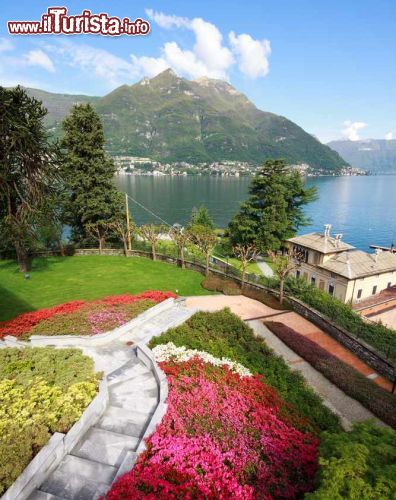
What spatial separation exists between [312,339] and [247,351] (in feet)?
19.0

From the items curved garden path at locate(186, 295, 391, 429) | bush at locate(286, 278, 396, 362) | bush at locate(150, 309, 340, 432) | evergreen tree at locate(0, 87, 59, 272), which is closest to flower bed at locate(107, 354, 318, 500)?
bush at locate(150, 309, 340, 432)

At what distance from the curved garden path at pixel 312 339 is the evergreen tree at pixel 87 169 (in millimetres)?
17199

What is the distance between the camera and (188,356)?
42.4 feet

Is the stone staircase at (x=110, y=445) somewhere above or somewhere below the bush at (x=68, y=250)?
above

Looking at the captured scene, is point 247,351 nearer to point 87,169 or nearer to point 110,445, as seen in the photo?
point 110,445

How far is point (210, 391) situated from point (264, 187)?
122 feet

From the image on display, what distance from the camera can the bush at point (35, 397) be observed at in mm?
7250

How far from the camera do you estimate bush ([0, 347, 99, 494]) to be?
23.8 feet

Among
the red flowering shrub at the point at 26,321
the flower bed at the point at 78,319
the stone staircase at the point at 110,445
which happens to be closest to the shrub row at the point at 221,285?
the flower bed at the point at 78,319

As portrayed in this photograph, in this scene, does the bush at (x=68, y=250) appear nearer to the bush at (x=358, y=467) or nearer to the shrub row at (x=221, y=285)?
the shrub row at (x=221, y=285)

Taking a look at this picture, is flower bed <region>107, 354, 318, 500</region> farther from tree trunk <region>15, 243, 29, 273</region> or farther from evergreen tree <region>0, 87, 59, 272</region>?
tree trunk <region>15, 243, 29, 273</region>

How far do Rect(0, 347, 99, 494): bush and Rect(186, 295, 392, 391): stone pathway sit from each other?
11.3 meters

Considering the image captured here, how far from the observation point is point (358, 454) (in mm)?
6473

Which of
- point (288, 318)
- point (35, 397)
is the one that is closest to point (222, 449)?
point (35, 397)
